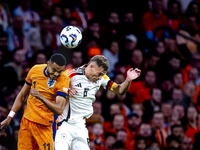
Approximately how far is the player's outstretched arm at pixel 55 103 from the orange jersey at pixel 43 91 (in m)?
0.08

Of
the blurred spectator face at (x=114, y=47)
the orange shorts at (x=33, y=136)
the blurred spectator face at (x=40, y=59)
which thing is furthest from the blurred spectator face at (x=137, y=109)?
the orange shorts at (x=33, y=136)

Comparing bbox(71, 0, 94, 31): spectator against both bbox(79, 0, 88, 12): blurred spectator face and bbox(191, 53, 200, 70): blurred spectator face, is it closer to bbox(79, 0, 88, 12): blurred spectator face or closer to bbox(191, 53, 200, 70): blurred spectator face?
bbox(79, 0, 88, 12): blurred spectator face

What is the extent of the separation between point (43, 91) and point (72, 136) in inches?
29.8

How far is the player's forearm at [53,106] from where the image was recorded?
411 cm

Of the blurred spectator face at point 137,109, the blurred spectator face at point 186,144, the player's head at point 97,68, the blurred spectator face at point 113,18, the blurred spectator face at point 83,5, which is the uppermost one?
the blurred spectator face at point 83,5

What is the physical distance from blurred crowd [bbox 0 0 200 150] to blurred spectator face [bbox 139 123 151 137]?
0.07 feet

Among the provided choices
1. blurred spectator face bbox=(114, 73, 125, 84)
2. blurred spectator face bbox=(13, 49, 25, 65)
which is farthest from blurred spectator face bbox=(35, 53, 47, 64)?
blurred spectator face bbox=(114, 73, 125, 84)

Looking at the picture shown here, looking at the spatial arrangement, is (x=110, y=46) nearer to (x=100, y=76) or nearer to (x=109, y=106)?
(x=109, y=106)

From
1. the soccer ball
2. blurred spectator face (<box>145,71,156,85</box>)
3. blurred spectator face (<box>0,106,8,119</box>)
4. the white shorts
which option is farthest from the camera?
blurred spectator face (<box>145,71,156,85</box>)

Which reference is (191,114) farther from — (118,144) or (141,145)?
(118,144)

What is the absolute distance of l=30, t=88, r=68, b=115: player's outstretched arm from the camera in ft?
13.3

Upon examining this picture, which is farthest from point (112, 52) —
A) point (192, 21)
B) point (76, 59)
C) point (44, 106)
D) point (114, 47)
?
point (44, 106)

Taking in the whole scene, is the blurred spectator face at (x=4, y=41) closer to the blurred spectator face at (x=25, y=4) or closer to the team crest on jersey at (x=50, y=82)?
the blurred spectator face at (x=25, y=4)

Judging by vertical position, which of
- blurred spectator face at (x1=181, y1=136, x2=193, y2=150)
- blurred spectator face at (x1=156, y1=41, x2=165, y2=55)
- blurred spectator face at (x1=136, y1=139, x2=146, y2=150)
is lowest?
blurred spectator face at (x1=181, y1=136, x2=193, y2=150)
